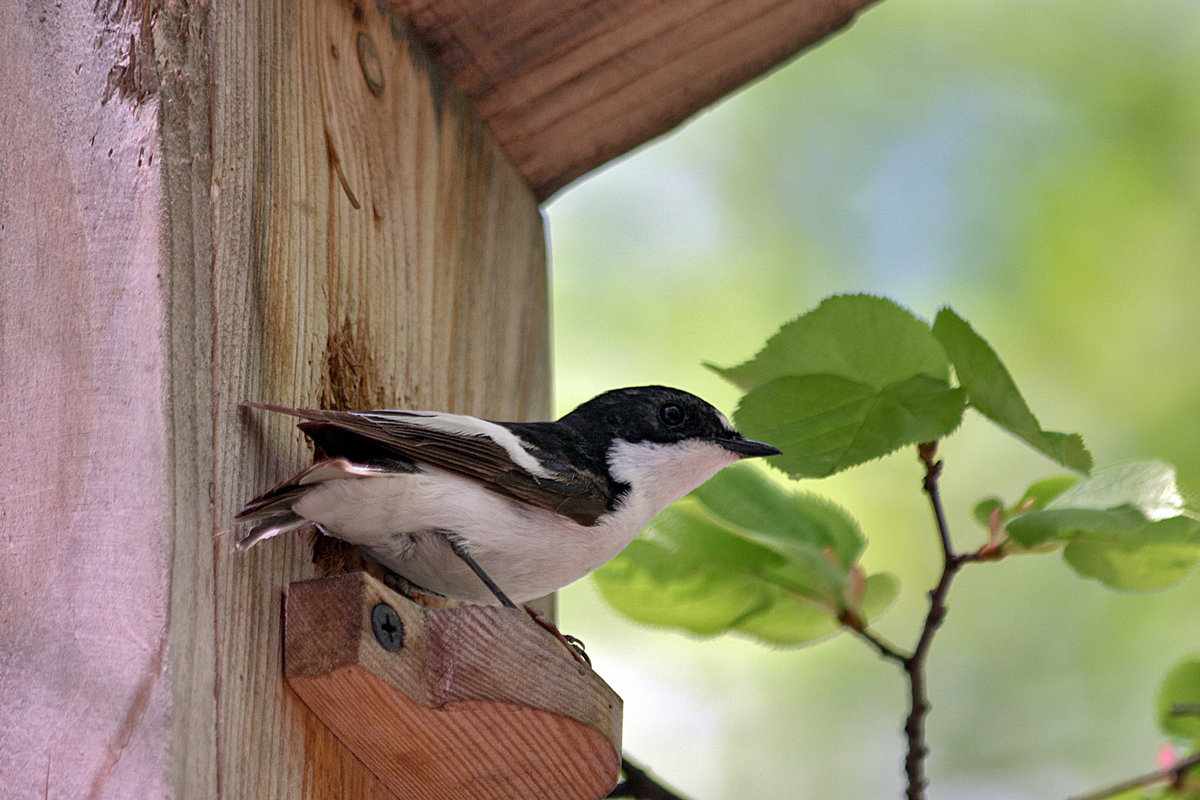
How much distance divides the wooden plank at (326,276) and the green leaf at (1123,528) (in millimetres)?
1113

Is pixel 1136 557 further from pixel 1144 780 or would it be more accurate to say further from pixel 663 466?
pixel 663 466

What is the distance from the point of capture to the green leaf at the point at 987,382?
176cm

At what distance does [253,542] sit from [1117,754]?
593cm

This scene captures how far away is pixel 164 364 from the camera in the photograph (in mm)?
1582

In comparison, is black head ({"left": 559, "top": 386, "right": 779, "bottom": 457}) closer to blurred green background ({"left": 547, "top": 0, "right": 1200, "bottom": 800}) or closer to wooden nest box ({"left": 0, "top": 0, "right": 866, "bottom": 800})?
wooden nest box ({"left": 0, "top": 0, "right": 866, "bottom": 800})

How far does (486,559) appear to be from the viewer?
1918 millimetres

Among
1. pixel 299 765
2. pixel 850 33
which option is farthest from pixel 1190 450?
pixel 299 765

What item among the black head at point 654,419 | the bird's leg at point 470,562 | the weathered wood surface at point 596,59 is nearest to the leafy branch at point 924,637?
the black head at point 654,419

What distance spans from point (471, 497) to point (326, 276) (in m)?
0.46

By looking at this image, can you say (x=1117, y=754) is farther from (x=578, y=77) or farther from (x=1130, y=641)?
(x=578, y=77)

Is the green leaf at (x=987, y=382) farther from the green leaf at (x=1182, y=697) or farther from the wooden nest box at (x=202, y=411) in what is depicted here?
the green leaf at (x=1182, y=697)

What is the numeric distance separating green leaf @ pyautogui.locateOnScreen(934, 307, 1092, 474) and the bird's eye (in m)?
0.72

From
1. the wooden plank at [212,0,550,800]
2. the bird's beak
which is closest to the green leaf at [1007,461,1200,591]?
the bird's beak

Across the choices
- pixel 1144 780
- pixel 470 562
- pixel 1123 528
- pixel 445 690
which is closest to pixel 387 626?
pixel 445 690
